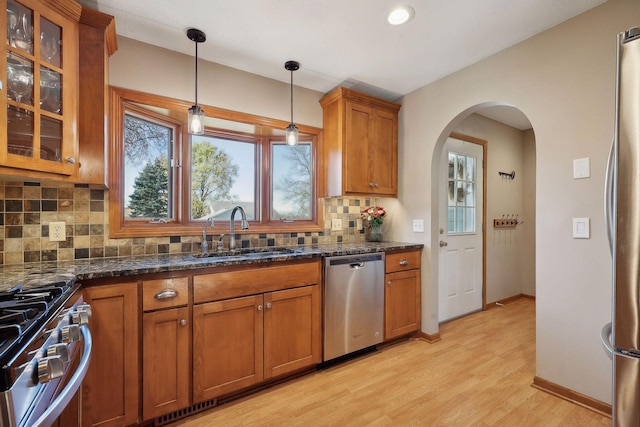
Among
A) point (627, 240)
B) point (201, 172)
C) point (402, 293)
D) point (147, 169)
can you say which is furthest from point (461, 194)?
point (147, 169)

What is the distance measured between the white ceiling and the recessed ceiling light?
0.03 meters

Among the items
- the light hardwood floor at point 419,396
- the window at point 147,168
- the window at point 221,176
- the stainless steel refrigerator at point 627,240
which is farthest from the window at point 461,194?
the window at point 147,168

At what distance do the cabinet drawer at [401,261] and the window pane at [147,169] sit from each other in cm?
186

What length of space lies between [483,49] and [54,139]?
2.84 meters

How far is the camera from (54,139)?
4.80ft

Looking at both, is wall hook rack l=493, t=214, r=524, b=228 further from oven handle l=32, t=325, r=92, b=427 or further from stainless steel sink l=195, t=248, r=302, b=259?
oven handle l=32, t=325, r=92, b=427

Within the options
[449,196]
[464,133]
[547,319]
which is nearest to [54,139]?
[547,319]

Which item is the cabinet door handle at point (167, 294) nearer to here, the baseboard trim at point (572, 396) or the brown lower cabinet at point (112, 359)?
the brown lower cabinet at point (112, 359)

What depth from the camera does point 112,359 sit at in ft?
4.81

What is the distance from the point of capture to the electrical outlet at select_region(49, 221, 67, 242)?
5.69ft

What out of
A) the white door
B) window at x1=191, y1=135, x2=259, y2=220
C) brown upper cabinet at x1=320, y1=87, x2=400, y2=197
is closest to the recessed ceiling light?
brown upper cabinet at x1=320, y1=87, x2=400, y2=197

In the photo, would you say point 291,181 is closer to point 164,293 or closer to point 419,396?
point 164,293

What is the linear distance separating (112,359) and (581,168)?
2916 mm

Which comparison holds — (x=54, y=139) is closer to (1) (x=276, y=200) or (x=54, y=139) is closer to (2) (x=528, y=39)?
(1) (x=276, y=200)
